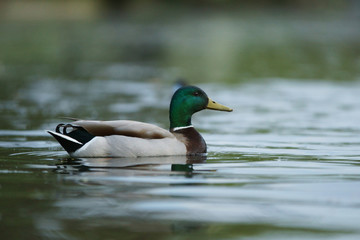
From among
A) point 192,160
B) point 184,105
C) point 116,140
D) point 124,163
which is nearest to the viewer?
point 124,163

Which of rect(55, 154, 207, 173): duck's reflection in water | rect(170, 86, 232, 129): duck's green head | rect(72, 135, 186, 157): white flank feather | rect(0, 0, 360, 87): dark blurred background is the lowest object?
rect(55, 154, 207, 173): duck's reflection in water

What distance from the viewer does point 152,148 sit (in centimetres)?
862

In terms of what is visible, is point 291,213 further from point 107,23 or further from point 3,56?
point 107,23

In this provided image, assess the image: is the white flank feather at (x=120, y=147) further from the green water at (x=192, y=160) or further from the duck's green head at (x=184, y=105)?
the duck's green head at (x=184, y=105)

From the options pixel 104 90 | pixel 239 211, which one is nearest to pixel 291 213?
pixel 239 211

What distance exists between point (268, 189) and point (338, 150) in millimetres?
2989

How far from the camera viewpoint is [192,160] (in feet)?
28.4

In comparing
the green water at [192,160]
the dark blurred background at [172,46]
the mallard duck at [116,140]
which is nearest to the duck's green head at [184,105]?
the mallard duck at [116,140]

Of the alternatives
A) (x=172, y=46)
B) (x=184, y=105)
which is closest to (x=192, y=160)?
(x=184, y=105)

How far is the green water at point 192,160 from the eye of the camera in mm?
5617

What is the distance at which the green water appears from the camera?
18.4 ft

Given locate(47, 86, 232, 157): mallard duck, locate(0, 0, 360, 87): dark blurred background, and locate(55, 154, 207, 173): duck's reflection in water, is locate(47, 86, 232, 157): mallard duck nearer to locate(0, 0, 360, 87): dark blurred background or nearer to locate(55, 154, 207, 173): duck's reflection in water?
locate(55, 154, 207, 173): duck's reflection in water

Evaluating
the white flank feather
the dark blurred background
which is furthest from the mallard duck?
the dark blurred background

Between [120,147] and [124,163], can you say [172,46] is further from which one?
[124,163]
